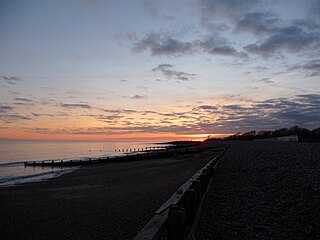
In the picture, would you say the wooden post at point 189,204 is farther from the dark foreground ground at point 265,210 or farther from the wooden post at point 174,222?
the wooden post at point 174,222

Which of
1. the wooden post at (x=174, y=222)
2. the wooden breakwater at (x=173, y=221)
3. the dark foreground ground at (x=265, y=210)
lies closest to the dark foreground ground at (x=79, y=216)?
the dark foreground ground at (x=265, y=210)

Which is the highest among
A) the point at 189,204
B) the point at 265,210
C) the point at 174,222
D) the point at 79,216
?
the point at 174,222

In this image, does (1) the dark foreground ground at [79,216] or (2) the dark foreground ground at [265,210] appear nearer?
(2) the dark foreground ground at [265,210]

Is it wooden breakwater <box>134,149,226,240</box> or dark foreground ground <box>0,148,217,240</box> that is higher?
wooden breakwater <box>134,149,226,240</box>

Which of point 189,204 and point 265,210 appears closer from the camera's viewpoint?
point 189,204

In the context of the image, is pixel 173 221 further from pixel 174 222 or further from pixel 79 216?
pixel 79 216

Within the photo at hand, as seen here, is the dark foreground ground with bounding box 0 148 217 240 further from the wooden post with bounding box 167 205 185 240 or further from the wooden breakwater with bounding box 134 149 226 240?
the wooden post with bounding box 167 205 185 240

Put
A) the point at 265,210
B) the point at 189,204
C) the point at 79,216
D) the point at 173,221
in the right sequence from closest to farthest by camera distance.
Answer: the point at 173,221 < the point at 189,204 < the point at 265,210 < the point at 79,216

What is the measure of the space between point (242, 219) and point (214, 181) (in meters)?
6.28

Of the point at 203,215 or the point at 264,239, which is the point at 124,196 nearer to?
the point at 203,215

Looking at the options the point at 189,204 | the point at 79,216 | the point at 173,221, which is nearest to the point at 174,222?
the point at 173,221

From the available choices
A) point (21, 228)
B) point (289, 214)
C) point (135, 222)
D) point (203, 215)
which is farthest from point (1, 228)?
point (289, 214)

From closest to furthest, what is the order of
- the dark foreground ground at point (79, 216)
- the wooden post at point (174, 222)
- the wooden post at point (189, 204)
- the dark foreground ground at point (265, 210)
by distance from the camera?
the wooden post at point (174, 222) → the wooden post at point (189, 204) → the dark foreground ground at point (265, 210) → the dark foreground ground at point (79, 216)

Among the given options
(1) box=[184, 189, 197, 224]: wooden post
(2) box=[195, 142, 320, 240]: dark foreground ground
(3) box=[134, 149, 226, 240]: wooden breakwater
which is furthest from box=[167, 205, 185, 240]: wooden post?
(2) box=[195, 142, 320, 240]: dark foreground ground
